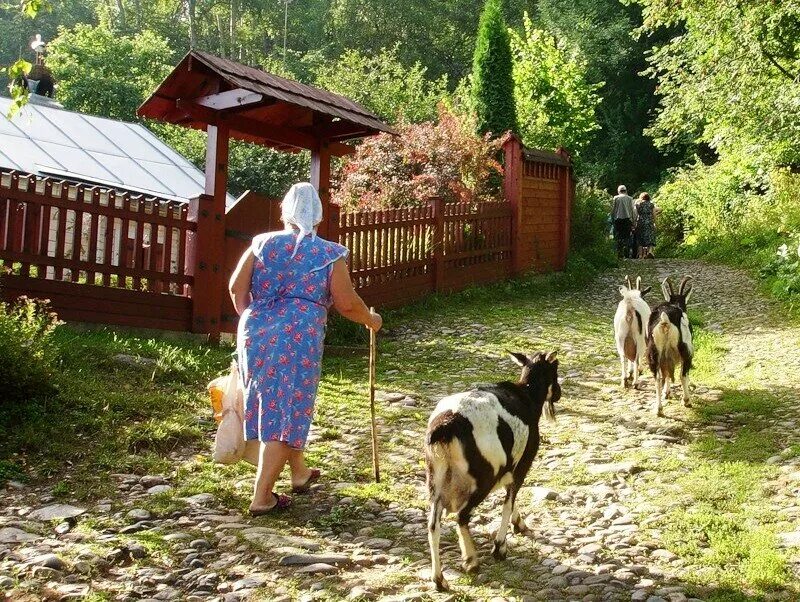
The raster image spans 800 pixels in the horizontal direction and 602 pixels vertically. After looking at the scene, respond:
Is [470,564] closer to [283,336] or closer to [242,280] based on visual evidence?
[283,336]

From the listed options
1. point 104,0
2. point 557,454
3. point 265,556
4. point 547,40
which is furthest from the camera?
point 104,0

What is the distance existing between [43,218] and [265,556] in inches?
215

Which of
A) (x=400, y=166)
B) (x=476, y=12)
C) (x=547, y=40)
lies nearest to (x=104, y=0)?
(x=476, y=12)

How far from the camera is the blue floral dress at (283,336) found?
4859mm

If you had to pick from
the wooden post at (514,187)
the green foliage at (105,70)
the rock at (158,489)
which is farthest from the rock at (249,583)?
the green foliage at (105,70)

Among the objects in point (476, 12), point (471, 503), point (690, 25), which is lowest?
point (471, 503)

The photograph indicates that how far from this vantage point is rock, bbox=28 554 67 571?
→ 4.06 m

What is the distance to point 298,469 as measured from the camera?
17.5 feet

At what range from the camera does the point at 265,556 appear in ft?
14.1

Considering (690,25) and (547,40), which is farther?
(547,40)

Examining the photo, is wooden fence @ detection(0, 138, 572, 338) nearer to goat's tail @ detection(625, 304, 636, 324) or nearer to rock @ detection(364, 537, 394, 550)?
goat's tail @ detection(625, 304, 636, 324)

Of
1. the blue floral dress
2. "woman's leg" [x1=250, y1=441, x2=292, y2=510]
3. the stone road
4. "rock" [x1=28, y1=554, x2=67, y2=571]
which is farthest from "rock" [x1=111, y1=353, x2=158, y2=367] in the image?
"rock" [x1=28, y1=554, x2=67, y2=571]

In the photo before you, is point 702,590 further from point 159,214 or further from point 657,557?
point 159,214

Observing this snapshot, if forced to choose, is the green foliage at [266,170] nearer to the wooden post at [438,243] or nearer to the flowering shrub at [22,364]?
the wooden post at [438,243]
